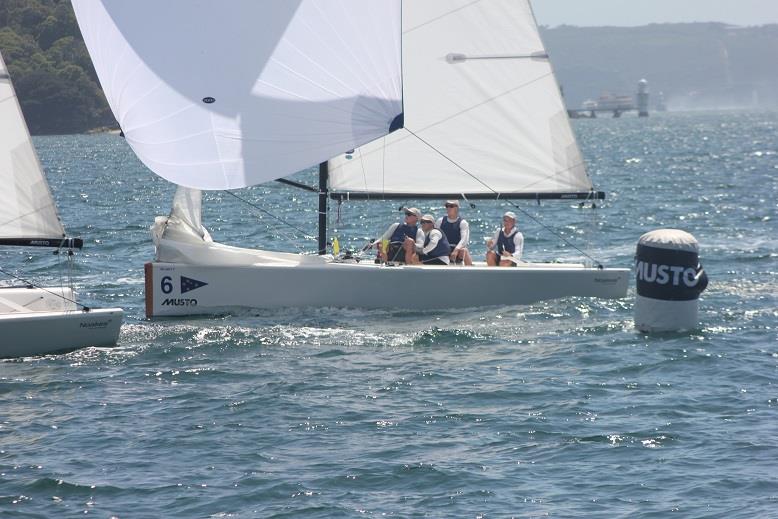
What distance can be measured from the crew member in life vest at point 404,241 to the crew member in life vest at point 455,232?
54 cm

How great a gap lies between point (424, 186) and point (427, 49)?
193cm

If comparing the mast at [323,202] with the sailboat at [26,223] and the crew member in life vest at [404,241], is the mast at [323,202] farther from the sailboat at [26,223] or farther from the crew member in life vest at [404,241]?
the sailboat at [26,223]

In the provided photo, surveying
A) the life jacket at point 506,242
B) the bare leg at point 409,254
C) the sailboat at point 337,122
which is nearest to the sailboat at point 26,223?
the sailboat at point 337,122

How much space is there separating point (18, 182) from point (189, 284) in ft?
11.5

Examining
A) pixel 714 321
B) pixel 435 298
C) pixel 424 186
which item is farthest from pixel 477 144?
pixel 714 321

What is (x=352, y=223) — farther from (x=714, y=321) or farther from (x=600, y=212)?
(x=714, y=321)

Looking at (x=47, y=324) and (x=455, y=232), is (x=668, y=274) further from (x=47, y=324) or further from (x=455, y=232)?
(x=47, y=324)

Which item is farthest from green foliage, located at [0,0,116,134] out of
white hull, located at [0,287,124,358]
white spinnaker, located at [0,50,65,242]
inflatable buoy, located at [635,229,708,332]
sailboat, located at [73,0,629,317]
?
inflatable buoy, located at [635,229,708,332]

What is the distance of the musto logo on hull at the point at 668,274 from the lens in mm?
16016

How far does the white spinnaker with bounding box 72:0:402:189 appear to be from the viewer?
17.4m

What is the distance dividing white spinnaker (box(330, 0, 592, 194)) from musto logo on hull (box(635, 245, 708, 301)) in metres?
3.26

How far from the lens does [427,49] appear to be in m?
19.3

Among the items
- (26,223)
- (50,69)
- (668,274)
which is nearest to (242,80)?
(26,223)

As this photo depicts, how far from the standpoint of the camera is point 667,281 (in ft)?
53.1
